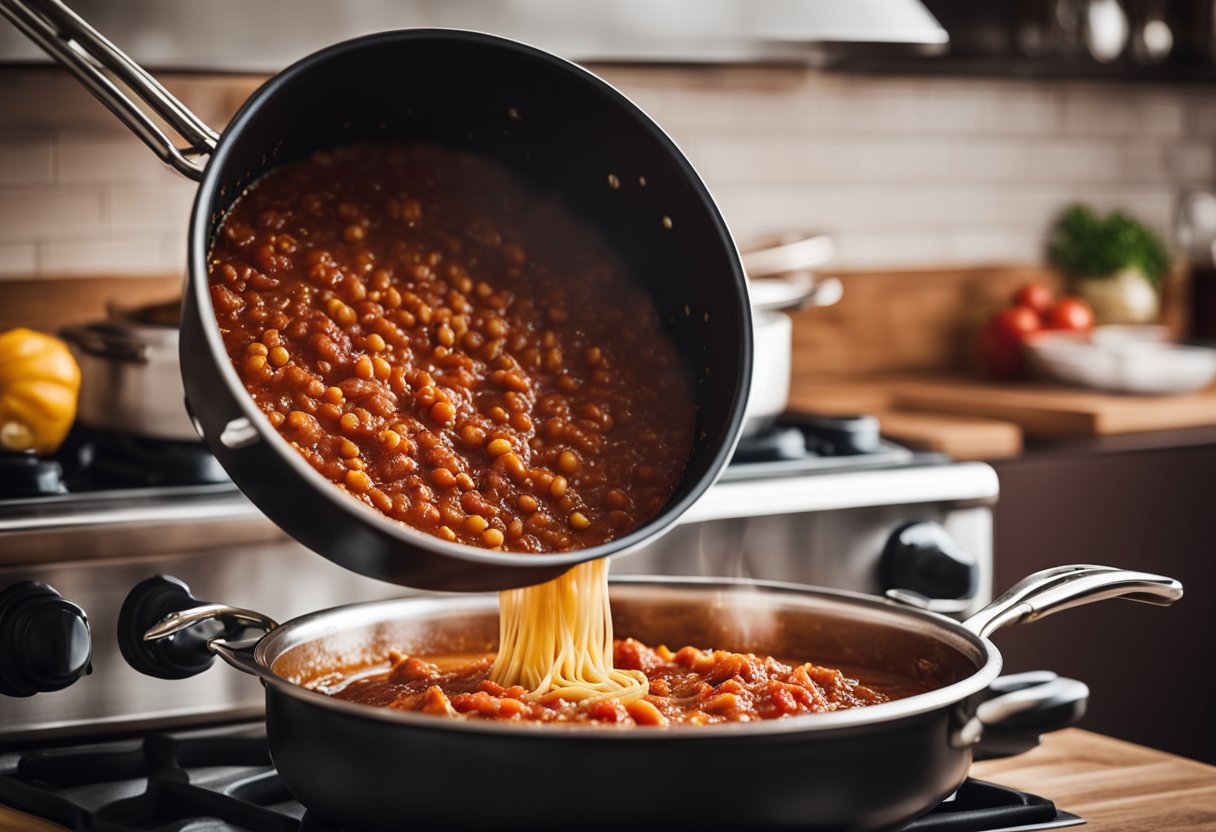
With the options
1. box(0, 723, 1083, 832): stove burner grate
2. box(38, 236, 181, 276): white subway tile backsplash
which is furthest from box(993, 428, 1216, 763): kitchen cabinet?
box(38, 236, 181, 276): white subway tile backsplash

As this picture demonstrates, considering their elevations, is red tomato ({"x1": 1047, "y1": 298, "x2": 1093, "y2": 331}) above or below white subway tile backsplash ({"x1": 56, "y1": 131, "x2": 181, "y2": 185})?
below

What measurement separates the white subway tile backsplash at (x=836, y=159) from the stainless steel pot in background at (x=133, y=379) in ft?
1.70

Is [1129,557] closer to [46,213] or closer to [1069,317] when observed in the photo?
[1069,317]

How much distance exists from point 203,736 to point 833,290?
3.90 ft

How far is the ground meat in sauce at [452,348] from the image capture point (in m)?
1.15

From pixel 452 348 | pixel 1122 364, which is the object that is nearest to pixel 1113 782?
pixel 452 348

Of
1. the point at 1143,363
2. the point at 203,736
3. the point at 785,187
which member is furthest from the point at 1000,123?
the point at 203,736

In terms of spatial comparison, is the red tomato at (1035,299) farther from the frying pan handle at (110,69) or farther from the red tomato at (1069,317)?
the frying pan handle at (110,69)

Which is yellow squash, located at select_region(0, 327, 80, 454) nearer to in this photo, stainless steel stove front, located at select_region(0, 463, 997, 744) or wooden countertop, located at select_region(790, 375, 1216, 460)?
stainless steel stove front, located at select_region(0, 463, 997, 744)

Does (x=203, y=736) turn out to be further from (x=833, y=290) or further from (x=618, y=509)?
(x=833, y=290)

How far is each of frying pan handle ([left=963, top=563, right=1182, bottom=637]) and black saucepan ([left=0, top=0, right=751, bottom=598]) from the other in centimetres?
23

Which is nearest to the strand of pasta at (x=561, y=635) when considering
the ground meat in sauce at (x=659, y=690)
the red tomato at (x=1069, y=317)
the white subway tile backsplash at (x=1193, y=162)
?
the ground meat in sauce at (x=659, y=690)

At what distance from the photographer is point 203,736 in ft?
4.35

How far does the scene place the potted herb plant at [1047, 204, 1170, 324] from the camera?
10.4 ft
